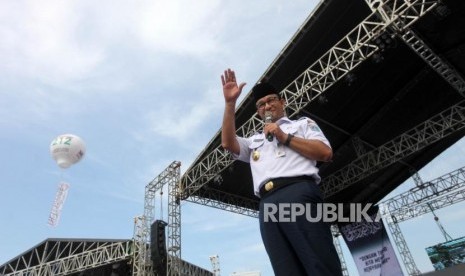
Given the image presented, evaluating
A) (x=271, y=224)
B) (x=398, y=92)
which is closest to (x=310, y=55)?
(x=398, y=92)

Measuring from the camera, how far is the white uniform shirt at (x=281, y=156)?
1.61 meters

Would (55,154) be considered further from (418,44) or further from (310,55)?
(418,44)

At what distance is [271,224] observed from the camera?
1523 millimetres

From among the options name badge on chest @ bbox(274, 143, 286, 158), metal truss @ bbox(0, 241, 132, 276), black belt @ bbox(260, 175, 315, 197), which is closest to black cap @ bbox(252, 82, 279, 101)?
name badge on chest @ bbox(274, 143, 286, 158)

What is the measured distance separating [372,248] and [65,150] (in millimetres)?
10792

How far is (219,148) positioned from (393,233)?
8.84m

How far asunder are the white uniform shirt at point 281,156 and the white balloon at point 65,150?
1049cm

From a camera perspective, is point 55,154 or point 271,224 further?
point 55,154

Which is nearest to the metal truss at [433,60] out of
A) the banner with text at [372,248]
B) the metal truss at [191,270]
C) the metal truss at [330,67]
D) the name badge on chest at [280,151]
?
the metal truss at [330,67]

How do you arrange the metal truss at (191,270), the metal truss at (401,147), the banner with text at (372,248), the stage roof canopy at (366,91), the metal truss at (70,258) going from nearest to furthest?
the stage roof canopy at (366,91)
the metal truss at (401,147)
the banner with text at (372,248)
the metal truss at (70,258)
the metal truss at (191,270)

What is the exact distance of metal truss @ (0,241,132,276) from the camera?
53.1 feet

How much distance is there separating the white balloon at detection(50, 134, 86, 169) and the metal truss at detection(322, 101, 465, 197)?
840cm

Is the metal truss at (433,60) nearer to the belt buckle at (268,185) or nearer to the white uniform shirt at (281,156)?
the white uniform shirt at (281,156)

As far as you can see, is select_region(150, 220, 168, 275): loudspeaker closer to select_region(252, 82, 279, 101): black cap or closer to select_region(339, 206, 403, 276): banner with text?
select_region(339, 206, 403, 276): banner with text
